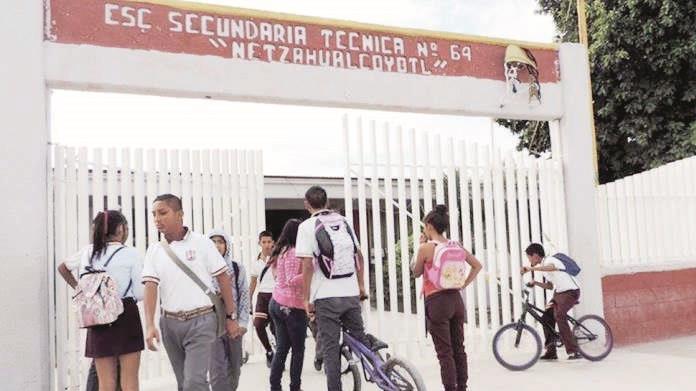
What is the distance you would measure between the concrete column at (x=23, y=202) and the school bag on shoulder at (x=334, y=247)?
2.52 m

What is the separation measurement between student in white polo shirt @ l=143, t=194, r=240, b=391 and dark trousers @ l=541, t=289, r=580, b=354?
450 centimetres

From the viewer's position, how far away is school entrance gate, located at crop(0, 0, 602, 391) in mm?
5977

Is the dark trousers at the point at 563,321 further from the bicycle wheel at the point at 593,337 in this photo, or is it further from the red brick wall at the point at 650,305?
the red brick wall at the point at 650,305

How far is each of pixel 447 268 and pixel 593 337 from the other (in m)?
3.33

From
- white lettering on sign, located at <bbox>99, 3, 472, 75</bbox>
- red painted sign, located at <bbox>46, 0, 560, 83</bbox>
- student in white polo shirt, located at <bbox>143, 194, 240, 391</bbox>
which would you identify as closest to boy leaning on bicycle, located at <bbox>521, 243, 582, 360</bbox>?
red painted sign, located at <bbox>46, 0, 560, 83</bbox>

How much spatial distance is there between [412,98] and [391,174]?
0.89 meters

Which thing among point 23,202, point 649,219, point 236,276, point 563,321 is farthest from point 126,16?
point 649,219

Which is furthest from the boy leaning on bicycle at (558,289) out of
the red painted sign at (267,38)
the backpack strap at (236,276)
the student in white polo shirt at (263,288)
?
the backpack strap at (236,276)

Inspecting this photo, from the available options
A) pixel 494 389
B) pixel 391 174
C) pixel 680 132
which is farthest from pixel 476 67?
pixel 680 132

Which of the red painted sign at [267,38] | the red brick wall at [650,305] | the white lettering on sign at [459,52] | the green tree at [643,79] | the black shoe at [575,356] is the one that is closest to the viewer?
the red painted sign at [267,38]

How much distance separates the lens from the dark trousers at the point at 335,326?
16.6 feet

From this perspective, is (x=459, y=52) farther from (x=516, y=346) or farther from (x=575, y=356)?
(x=575, y=356)

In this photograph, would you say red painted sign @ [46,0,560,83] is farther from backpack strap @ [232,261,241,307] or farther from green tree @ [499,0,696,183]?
green tree @ [499,0,696,183]

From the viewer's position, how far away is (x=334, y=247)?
5168mm
